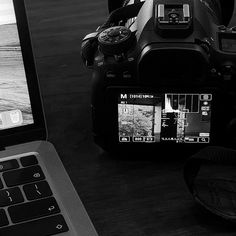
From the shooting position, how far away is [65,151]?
634 millimetres

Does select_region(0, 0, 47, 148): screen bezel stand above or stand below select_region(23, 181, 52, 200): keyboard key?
above

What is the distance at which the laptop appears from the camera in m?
0.50

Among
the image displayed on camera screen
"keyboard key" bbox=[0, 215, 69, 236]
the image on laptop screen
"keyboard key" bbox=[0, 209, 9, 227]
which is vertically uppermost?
the image on laptop screen

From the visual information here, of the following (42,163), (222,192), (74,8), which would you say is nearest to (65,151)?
(42,163)

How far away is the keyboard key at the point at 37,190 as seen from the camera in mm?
523

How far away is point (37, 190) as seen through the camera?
529 mm

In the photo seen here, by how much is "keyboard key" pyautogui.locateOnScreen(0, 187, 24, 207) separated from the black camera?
0.12 m

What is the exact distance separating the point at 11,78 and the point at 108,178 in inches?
5.4

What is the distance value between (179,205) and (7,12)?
238 millimetres

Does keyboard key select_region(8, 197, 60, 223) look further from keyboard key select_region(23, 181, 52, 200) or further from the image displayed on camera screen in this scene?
the image displayed on camera screen

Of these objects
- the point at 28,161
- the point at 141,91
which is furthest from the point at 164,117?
the point at 28,161

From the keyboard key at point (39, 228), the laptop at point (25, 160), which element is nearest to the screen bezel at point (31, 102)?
the laptop at point (25, 160)

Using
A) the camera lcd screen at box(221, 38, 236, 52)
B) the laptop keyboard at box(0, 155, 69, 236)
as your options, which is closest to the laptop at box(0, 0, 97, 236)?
the laptop keyboard at box(0, 155, 69, 236)

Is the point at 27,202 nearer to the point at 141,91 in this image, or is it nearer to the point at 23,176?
the point at 23,176
